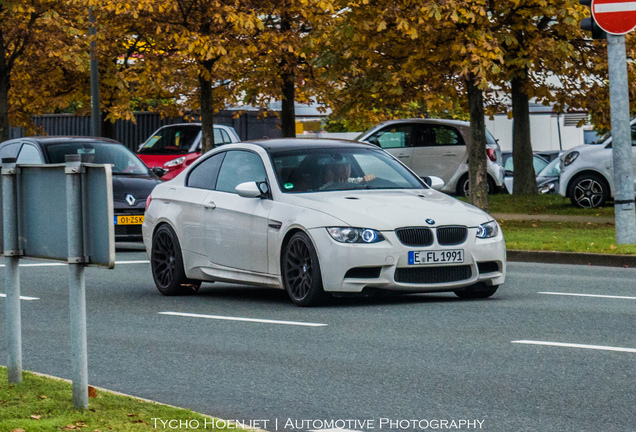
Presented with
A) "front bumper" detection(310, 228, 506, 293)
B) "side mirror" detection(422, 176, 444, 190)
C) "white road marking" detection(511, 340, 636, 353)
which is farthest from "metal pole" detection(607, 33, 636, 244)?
"white road marking" detection(511, 340, 636, 353)

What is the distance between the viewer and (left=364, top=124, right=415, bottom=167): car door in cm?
2653

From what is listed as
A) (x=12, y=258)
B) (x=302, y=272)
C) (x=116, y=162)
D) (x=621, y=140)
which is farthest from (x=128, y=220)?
(x=12, y=258)

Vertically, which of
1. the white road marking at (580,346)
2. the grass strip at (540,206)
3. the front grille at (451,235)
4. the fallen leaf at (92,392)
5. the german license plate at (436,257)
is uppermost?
the grass strip at (540,206)

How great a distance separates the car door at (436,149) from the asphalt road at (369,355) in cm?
1402

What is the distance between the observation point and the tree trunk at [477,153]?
2153cm

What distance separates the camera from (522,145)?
93.7ft

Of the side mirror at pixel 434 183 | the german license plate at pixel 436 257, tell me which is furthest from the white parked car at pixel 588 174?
the german license plate at pixel 436 257

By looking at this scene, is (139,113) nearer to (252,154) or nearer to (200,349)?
(252,154)

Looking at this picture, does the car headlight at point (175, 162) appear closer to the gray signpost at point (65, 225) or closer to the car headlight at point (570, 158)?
the car headlight at point (570, 158)

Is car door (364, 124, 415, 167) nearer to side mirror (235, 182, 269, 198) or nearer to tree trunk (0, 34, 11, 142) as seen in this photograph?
tree trunk (0, 34, 11, 142)

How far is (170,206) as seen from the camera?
12.5 meters

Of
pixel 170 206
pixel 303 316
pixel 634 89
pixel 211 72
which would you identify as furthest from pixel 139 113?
pixel 303 316

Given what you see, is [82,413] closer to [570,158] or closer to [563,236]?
[563,236]

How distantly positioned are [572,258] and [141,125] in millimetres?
27489
